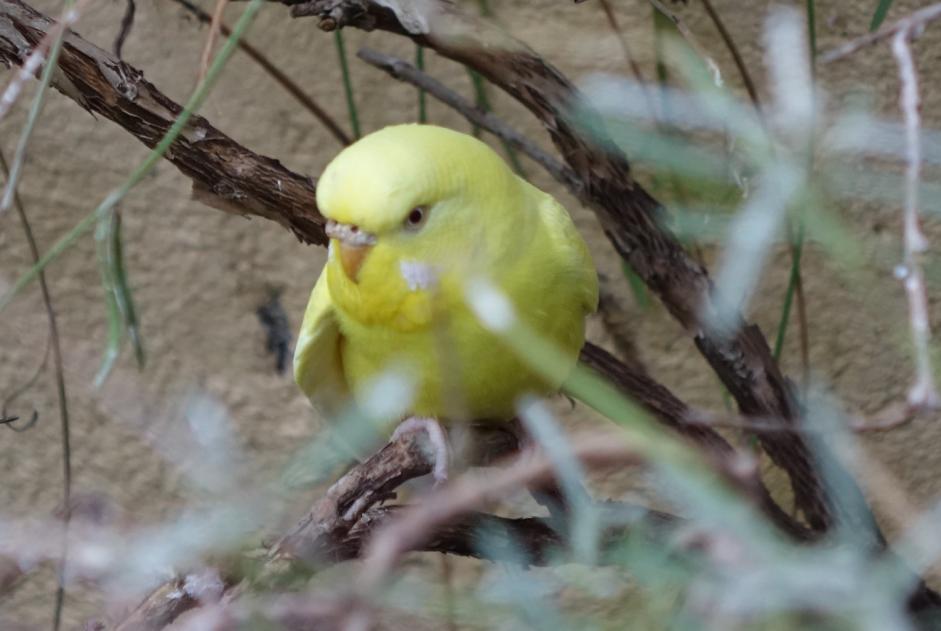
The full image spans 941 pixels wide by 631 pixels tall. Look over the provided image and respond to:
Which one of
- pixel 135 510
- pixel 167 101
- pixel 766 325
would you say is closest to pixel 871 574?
pixel 167 101

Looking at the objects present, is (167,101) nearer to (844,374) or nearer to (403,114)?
(403,114)

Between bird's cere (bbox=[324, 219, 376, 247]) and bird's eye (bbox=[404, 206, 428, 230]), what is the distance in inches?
0.9

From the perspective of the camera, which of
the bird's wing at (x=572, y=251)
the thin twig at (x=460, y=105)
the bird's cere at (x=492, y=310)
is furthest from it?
the thin twig at (x=460, y=105)

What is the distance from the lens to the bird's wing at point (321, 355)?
800 millimetres

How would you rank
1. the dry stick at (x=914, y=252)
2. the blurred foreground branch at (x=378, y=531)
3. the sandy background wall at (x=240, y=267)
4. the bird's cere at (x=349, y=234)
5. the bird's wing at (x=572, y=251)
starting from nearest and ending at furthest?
the dry stick at (x=914, y=252), the blurred foreground branch at (x=378, y=531), the bird's cere at (x=349, y=234), the bird's wing at (x=572, y=251), the sandy background wall at (x=240, y=267)

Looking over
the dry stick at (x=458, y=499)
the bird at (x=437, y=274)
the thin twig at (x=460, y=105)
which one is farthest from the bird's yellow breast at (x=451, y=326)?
the dry stick at (x=458, y=499)

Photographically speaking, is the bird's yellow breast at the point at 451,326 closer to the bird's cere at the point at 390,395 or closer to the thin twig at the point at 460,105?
the bird's cere at the point at 390,395

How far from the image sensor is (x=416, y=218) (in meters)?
0.67

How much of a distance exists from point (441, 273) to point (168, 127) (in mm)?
214

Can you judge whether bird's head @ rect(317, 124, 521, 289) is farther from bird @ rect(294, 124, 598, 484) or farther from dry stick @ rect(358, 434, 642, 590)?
dry stick @ rect(358, 434, 642, 590)

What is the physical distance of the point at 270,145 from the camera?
3.89 ft

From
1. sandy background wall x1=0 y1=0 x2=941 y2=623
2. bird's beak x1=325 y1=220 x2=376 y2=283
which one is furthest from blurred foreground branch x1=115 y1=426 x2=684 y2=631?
sandy background wall x1=0 y1=0 x2=941 y2=623

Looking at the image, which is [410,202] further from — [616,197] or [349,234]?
[616,197]

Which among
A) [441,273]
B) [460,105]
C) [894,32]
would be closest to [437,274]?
[441,273]
